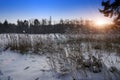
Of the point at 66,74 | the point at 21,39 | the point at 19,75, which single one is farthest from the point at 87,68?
the point at 21,39

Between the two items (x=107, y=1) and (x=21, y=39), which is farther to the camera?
(x=21, y=39)

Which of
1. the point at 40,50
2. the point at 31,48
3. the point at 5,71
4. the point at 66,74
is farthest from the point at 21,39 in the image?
the point at 66,74

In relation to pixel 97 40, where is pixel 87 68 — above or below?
below

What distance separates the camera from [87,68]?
3.12 meters

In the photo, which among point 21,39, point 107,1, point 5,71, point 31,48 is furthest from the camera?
point 21,39

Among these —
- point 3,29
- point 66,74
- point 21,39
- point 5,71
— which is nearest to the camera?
point 66,74

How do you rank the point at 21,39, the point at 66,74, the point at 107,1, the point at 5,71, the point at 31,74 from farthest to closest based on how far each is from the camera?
1. the point at 21,39
2. the point at 107,1
3. the point at 5,71
4. the point at 31,74
5. the point at 66,74

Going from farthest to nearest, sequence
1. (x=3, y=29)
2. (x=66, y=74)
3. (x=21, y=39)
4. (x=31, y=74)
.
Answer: (x=3, y=29) < (x=21, y=39) < (x=31, y=74) < (x=66, y=74)

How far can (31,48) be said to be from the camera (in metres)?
6.28

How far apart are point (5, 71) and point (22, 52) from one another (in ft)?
7.91

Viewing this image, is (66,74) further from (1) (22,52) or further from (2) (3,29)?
(2) (3,29)

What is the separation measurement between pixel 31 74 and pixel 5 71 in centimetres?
76

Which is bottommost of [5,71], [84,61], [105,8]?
[5,71]

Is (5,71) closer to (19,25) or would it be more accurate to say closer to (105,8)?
(105,8)
